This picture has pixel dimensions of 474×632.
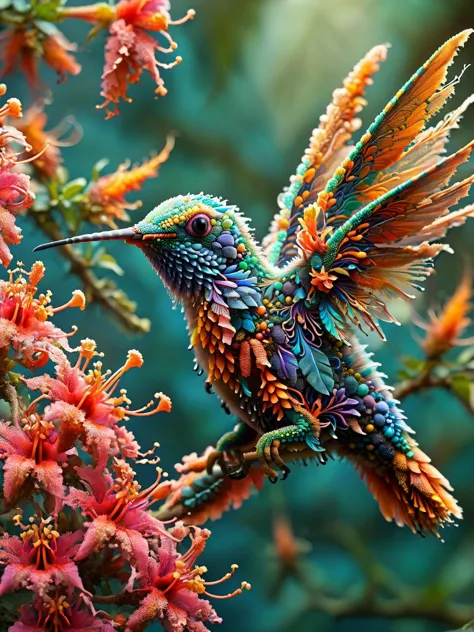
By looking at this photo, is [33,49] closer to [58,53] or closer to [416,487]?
[58,53]

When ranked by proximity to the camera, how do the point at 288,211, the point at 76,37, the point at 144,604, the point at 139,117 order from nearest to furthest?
the point at 144,604, the point at 288,211, the point at 76,37, the point at 139,117

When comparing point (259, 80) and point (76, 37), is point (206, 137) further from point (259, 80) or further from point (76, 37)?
point (76, 37)

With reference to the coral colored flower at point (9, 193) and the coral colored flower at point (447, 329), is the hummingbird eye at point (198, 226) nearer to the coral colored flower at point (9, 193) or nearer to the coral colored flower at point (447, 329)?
the coral colored flower at point (9, 193)

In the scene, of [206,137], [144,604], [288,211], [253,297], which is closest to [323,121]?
[288,211]

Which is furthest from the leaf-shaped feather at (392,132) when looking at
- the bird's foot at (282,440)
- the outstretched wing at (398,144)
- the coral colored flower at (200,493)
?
the coral colored flower at (200,493)

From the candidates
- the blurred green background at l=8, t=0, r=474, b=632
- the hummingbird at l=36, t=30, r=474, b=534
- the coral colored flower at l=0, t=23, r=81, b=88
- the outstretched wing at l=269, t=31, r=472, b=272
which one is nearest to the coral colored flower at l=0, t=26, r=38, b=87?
the coral colored flower at l=0, t=23, r=81, b=88

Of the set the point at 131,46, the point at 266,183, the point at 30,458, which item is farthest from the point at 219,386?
the point at 266,183

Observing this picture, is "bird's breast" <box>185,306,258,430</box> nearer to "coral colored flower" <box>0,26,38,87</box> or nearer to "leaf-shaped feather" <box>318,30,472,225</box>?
"leaf-shaped feather" <box>318,30,472,225</box>
